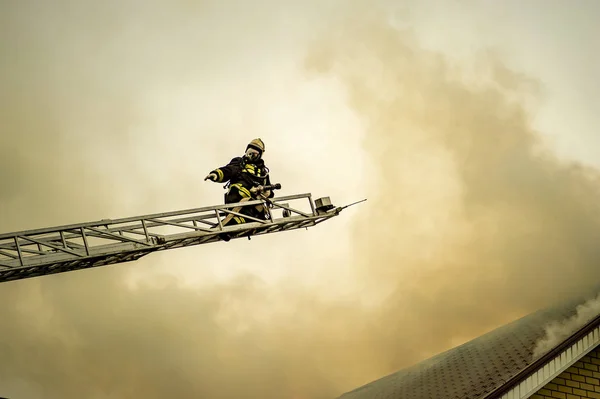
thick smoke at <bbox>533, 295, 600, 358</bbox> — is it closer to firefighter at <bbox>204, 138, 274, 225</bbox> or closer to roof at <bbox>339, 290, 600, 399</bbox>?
roof at <bbox>339, 290, 600, 399</bbox>

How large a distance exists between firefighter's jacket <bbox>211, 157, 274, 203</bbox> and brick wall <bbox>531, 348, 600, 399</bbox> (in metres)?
6.40

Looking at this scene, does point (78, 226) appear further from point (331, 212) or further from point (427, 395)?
point (427, 395)

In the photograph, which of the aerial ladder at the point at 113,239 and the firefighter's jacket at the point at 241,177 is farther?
the firefighter's jacket at the point at 241,177

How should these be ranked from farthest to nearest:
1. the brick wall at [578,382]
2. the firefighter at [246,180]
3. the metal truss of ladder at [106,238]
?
the brick wall at [578,382] → the firefighter at [246,180] → the metal truss of ladder at [106,238]

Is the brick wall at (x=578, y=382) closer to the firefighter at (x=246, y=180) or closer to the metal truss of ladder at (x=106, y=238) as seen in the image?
the metal truss of ladder at (x=106, y=238)

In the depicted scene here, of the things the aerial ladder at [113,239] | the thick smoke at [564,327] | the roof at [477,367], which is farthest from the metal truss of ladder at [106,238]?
the thick smoke at [564,327]

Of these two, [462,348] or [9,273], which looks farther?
[462,348]

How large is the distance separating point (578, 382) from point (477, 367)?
185 centimetres

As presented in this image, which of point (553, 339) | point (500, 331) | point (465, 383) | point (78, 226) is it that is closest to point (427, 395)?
point (465, 383)

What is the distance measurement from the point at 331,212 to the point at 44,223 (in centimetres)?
758

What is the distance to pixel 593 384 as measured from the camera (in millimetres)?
10883

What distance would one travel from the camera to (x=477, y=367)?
1123 centimetres

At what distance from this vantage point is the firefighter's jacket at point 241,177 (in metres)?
10.5

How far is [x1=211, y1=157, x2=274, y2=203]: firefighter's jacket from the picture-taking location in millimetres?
10484
